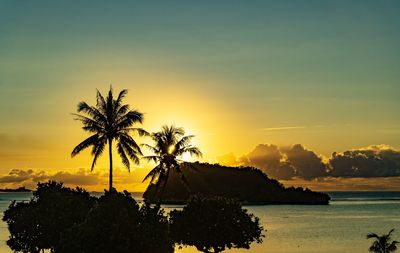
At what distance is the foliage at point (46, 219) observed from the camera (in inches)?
2559

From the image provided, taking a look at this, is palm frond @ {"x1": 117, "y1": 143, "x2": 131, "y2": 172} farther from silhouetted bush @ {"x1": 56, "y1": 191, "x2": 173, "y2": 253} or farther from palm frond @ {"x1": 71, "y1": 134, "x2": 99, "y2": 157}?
silhouetted bush @ {"x1": 56, "y1": 191, "x2": 173, "y2": 253}

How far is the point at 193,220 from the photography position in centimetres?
7894

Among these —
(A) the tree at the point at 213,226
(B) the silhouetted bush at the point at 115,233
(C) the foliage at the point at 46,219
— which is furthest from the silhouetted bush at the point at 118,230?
(A) the tree at the point at 213,226

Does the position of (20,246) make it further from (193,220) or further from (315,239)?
(315,239)

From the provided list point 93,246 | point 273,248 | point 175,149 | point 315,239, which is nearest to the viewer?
point 93,246

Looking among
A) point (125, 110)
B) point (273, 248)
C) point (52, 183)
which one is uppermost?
point (125, 110)

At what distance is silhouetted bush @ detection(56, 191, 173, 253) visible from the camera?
2040 inches

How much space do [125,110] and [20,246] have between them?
61.1 feet

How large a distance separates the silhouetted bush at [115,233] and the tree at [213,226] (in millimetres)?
24046

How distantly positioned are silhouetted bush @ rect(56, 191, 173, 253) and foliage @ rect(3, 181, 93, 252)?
447 inches

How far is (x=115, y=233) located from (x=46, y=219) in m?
16.0

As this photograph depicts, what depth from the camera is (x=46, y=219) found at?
2559 inches

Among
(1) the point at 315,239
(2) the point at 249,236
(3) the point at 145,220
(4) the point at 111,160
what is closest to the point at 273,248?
(1) the point at 315,239

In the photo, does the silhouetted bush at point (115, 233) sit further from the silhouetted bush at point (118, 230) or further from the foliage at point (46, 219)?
the foliage at point (46, 219)
